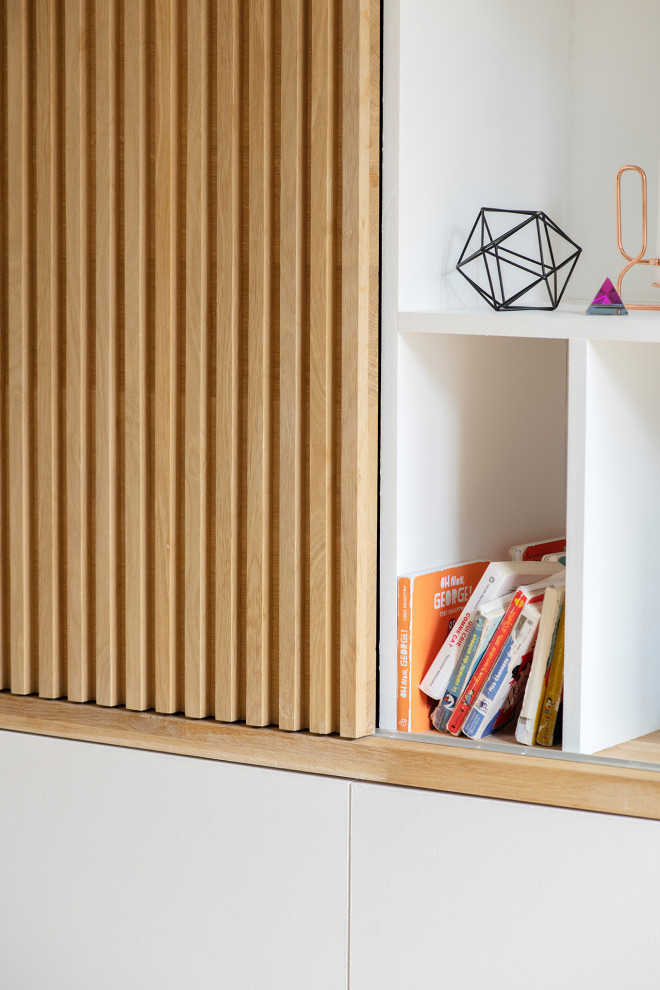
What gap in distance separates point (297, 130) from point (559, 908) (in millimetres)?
965

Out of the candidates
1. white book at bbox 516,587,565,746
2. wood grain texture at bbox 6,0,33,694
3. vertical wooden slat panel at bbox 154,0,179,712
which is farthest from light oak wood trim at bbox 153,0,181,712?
white book at bbox 516,587,565,746

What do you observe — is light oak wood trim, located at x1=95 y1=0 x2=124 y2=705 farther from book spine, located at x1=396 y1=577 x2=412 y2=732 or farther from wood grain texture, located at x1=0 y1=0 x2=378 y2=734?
book spine, located at x1=396 y1=577 x2=412 y2=732

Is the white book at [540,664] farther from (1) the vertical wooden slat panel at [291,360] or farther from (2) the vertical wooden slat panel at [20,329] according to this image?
(2) the vertical wooden slat panel at [20,329]

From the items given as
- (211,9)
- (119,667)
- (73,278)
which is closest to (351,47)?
(211,9)

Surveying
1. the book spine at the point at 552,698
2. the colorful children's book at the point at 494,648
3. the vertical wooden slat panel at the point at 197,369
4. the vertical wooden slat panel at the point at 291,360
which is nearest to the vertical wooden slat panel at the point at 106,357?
the vertical wooden slat panel at the point at 197,369

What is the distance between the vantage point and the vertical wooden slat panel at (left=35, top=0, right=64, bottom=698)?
164cm

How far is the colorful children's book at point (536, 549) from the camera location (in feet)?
5.60

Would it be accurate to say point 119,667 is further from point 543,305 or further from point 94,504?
point 543,305

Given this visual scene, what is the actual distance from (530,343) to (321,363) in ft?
1.49

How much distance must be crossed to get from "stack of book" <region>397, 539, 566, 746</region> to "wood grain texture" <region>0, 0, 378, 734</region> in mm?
65

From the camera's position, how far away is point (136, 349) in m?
1.61

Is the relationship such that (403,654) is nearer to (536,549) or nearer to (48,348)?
(536,549)

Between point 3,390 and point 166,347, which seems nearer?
point 166,347

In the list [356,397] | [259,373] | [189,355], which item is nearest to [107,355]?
[189,355]
